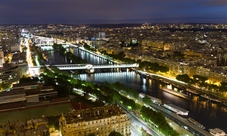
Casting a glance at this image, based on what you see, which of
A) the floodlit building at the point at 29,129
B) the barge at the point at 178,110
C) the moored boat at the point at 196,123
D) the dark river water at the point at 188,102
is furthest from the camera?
the barge at the point at 178,110

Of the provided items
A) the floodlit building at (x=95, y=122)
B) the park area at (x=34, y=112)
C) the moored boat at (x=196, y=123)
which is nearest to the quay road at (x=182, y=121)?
the moored boat at (x=196, y=123)

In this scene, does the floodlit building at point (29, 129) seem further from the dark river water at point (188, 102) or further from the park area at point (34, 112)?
the dark river water at point (188, 102)

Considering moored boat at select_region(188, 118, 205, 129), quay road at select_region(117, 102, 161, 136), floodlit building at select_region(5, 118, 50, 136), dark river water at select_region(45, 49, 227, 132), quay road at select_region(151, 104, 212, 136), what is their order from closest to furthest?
1. floodlit building at select_region(5, 118, 50, 136)
2. quay road at select_region(117, 102, 161, 136)
3. quay road at select_region(151, 104, 212, 136)
4. moored boat at select_region(188, 118, 205, 129)
5. dark river water at select_region(45, 49, 227, 132)

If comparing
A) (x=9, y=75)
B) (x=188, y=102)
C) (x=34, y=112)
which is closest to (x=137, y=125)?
(x=34, y=112)

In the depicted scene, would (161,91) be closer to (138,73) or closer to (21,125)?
(138,73)

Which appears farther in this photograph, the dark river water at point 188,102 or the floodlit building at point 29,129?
the dark river water at point 188,102

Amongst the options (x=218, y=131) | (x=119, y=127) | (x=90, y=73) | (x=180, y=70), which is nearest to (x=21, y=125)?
(x=119, y=127)

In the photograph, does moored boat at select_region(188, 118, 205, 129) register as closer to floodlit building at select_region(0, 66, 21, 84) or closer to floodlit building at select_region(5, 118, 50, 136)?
floodlit building at select_region(5, 118, 50, 136)

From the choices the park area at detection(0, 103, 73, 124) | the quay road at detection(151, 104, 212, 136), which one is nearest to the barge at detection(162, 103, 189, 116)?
the quay road at detection(151, 104, 212, 136)
